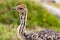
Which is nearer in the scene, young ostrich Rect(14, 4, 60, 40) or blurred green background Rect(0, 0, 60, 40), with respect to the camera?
young ostrich Rect(14, 4, 60, 40)

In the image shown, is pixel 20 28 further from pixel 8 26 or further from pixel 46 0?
pixel 46 0

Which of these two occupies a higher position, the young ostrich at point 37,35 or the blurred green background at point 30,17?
the young ostrich at point 37,35

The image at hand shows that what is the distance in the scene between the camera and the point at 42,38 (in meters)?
9.95

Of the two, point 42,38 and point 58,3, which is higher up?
point 42,38

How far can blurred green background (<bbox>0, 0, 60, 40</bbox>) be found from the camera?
13723 millimetres

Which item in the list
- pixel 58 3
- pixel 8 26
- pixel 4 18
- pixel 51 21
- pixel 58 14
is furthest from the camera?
pixel 58 3

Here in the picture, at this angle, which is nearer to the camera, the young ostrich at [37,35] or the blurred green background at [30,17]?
the young ostrich at [37,35]

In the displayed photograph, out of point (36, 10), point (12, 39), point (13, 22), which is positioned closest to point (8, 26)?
point (13, 22)

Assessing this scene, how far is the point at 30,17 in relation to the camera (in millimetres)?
14609

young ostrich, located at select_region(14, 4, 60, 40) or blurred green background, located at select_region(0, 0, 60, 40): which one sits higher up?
young ostrich, located at select_region(14, 4, 60, 40)

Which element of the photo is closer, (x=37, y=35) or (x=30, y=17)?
(x=37, y=35)

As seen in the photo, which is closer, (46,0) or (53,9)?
(53,9)

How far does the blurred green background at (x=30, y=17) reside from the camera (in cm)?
1372

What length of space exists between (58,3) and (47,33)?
32.6 feet
